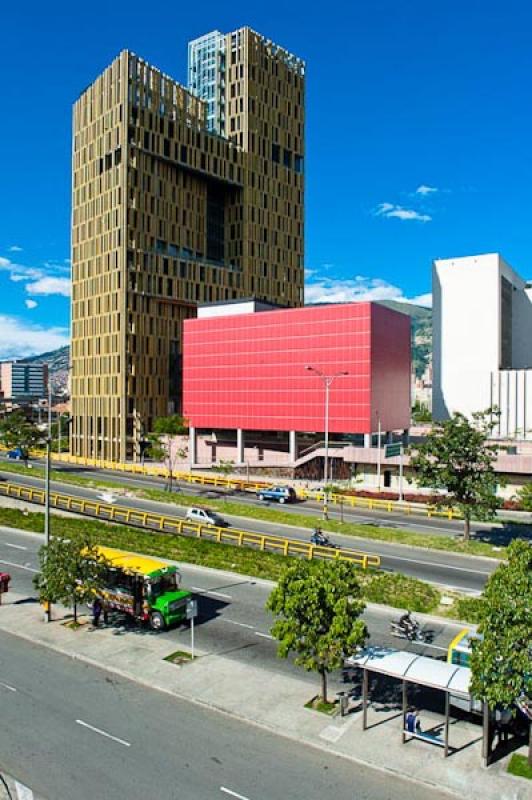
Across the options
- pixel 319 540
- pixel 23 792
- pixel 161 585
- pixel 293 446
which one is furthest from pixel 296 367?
pixel 23 792

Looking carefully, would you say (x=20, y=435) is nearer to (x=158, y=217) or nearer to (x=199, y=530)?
(x=199, y=530)

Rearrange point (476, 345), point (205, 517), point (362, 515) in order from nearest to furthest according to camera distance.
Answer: point (205, 517), point (362, 515), point (476, 345)

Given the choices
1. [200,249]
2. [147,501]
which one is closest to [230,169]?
[200,249]

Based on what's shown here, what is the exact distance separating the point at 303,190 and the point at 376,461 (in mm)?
82631

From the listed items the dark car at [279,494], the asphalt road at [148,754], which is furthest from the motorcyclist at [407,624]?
the dark car at [279,494]

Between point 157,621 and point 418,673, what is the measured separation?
1147cm

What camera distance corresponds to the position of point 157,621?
23.8 meters

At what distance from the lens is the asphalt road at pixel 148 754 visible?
46.0 ft

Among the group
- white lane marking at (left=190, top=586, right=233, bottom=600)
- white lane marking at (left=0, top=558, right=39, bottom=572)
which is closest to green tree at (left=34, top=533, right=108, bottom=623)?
white lane marking at (left=190, top=586, right=233, bottom=600)

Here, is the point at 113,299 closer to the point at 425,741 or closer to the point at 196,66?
the point at 196,66

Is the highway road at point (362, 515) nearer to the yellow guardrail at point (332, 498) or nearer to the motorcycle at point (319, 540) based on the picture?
the yellow guardrail at point (332, 498)

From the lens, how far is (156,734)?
16.4 m

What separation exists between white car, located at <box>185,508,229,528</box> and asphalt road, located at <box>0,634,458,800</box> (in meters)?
23.5

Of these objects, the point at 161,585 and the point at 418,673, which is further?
the point at 161,585
